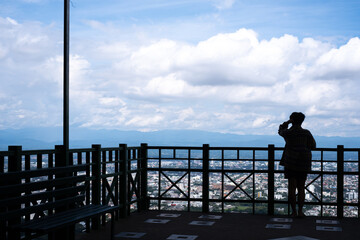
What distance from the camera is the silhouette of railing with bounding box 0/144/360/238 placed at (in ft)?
32.9

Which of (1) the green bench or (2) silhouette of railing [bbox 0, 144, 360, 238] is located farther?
(2) silhouette of railing [bbox 0, 144, 360, 238]

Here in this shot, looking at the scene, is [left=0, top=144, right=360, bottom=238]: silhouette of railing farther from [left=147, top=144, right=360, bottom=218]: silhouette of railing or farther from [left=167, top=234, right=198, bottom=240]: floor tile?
[left=167, top=234, right=198, bottom=240]: floor tile

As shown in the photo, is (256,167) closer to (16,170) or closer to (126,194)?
(126,194)

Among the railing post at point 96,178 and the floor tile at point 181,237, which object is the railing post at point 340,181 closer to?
the floor tile at point 181,237

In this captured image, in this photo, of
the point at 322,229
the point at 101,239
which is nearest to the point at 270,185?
the point at 322,229

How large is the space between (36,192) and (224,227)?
4.08 m

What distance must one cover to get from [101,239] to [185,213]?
3205mm

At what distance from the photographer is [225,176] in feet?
34.5

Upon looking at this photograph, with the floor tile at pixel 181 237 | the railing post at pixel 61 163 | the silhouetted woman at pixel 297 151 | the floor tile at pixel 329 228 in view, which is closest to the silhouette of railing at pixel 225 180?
the silhouetted woman at pixel 297 151

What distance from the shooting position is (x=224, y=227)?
862 centimetres

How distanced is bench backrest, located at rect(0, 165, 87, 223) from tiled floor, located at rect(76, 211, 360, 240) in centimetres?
143

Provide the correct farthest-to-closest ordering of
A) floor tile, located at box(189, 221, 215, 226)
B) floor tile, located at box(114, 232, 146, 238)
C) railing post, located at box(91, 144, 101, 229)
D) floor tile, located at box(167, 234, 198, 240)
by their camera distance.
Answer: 1. floor tile, located at box(189, 221, 215, 226)
2. railing post, located at box(91, 144, 101, 229)
3. floor tile, located at box(114, 232, 146, 238)
4. floor tile, located at box(167, 234, 198, 240)

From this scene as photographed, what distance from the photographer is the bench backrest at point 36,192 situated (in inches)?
200

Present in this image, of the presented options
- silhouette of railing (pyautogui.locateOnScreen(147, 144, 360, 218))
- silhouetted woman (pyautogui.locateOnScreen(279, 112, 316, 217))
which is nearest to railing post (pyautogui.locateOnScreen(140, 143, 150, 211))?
silhouette of railing (pyautogui.locateOnScreen(147, 144, 360, 218))
